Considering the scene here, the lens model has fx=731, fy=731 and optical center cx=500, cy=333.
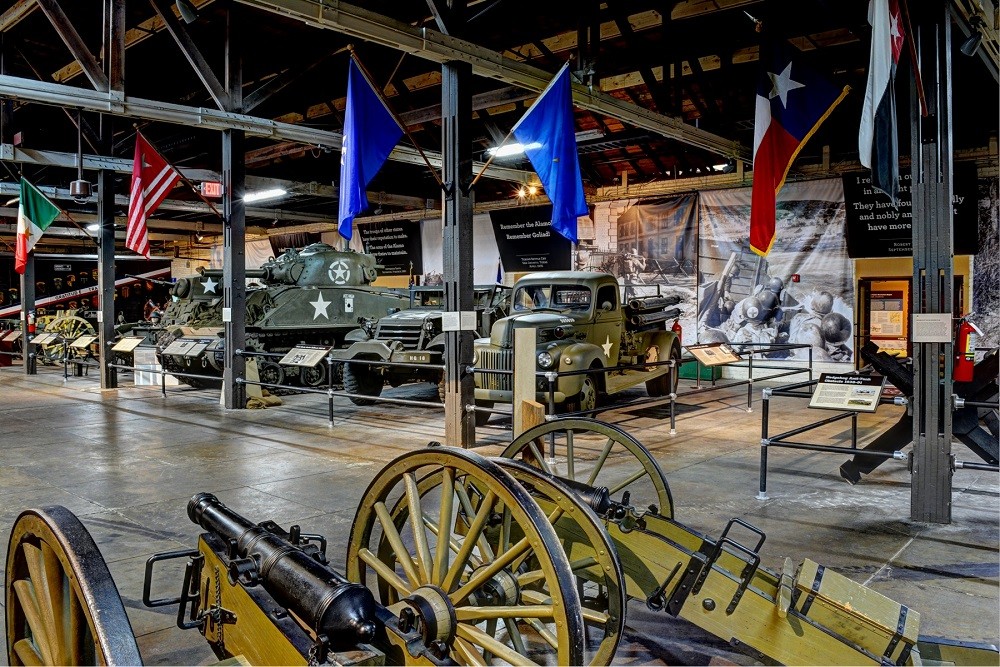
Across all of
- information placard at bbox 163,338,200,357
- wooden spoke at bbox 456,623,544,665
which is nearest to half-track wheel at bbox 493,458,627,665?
wooden spoke at bbox 456,623,544,665

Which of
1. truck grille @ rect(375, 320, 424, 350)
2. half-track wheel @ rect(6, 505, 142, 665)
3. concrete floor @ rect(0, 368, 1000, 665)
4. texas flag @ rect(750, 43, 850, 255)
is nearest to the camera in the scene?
half-track wheel @ rect(6, 505, 142, 665)

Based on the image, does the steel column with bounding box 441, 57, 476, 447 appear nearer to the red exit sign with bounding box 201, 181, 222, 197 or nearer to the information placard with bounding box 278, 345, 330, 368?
the information placard with bounding box 278, 345, 330, 368

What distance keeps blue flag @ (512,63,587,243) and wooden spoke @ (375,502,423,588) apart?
422 centimetres

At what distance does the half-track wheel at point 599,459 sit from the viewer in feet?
13.0

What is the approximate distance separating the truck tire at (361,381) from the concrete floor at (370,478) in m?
0.34

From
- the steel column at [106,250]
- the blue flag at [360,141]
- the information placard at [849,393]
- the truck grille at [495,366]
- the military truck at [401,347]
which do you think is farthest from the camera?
the steel column at [106,250]

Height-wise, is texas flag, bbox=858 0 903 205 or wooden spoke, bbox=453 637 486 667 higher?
texas flag, bbox=858 0 903 205

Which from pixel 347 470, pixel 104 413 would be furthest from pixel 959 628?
pixel 104 413

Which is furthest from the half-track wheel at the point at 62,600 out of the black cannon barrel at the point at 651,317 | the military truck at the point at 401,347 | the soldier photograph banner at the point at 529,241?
the soldier photograph banner at the point at 529,241

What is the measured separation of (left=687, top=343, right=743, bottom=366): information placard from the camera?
9.39 m

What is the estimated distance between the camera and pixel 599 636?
11.1ft

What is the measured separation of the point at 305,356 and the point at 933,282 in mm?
7137

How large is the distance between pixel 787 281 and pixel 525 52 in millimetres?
6322

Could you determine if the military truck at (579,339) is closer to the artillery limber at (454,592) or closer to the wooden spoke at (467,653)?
the artillery limber at (454,592)
